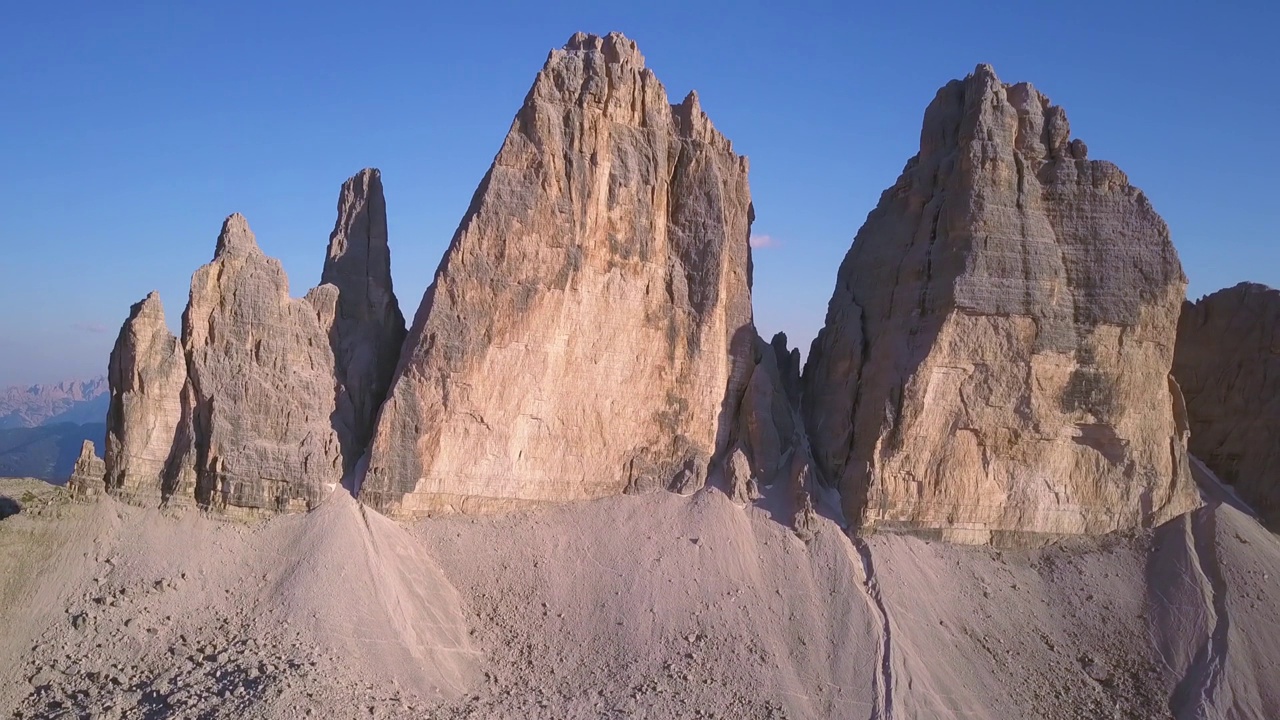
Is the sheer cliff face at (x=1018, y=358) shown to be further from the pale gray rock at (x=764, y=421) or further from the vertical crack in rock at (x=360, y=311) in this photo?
the vertical crack in rock at (x=360, y=311)

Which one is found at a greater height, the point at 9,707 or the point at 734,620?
the point at 734,620

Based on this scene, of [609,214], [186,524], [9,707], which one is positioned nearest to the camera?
[9,707]

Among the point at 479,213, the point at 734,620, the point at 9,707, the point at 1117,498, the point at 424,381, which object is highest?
the point at 479,213

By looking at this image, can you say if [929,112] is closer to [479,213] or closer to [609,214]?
[609,214]

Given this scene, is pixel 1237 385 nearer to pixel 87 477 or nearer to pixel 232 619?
pixel 232 619

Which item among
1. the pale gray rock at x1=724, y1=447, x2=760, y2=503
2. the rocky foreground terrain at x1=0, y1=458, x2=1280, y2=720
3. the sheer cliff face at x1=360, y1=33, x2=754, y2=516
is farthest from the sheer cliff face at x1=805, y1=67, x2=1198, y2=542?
the sheer cliff face at x1=360, y1=33, x2=754, y2=516

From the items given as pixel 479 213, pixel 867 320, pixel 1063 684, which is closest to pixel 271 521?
pixel 479 213

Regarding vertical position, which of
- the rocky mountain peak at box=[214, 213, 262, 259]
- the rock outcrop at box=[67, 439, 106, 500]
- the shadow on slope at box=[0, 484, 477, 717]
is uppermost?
the rocky mountain peak at box=[214, 213, 262, 259]

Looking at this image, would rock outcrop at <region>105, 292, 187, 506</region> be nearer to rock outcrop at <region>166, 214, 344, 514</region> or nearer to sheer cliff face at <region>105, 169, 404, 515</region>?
sheer cliff face at <region>105, 169, 404, 515</region>

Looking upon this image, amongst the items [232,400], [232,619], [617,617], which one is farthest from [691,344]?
[232,619]
